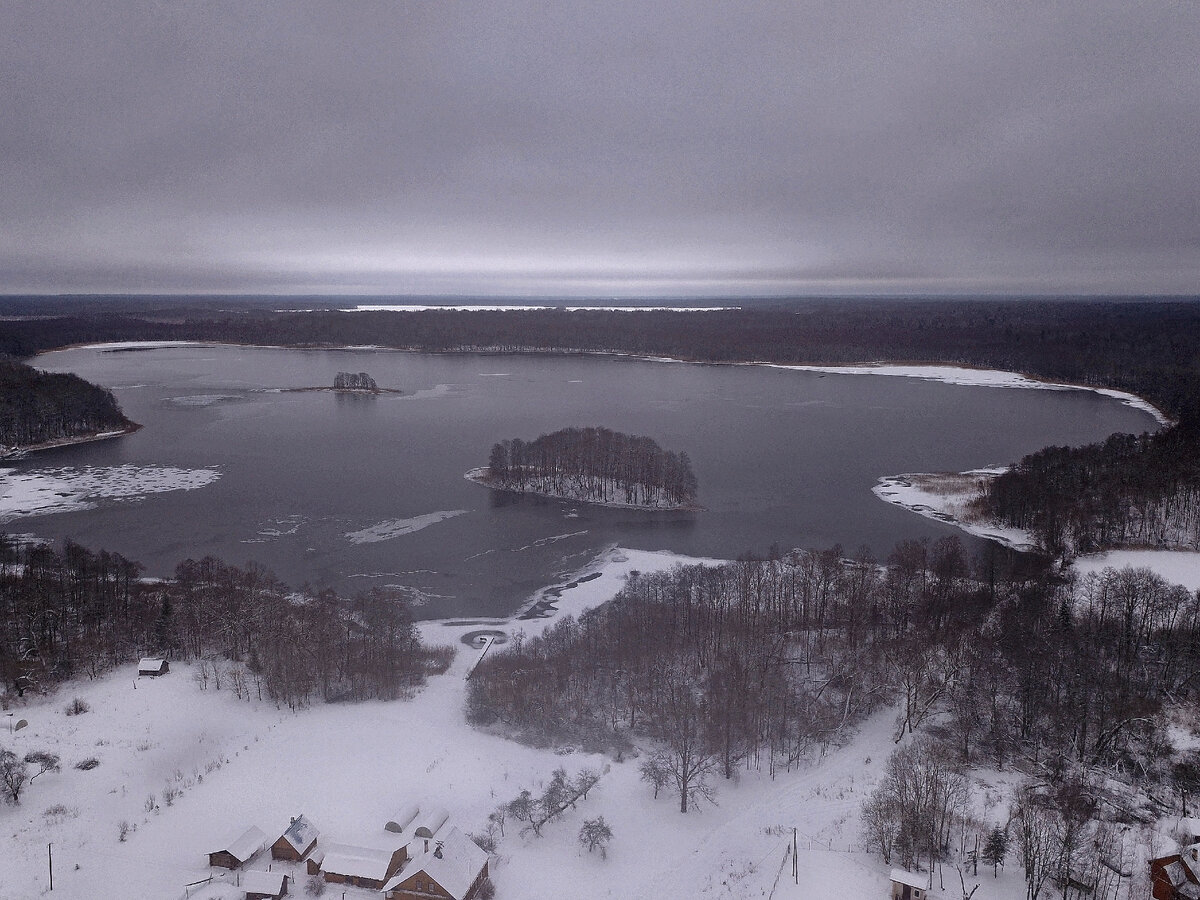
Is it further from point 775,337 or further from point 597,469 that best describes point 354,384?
point 775,337

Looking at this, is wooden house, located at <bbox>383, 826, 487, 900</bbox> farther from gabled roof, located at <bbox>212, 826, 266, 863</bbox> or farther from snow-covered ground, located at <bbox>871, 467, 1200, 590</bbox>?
snow-covered ground, located at <bbox>871, 467, 1200, 590</bbox>

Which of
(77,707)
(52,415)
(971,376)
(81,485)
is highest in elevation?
(971,376)

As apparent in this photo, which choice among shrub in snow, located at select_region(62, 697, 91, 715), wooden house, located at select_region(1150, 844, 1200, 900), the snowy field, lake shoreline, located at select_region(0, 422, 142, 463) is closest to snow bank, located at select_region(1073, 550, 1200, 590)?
the snowy field

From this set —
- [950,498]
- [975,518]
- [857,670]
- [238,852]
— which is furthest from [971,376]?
[238,852]

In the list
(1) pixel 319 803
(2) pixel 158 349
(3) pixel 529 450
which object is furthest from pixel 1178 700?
(2) pixel 158 349

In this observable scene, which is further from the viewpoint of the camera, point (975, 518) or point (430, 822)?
point (975, 518)

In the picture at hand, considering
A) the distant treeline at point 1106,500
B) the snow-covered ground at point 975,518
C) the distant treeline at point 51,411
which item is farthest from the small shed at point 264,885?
the distant treeline at point 51,411

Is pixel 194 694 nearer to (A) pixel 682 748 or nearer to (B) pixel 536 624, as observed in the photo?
(B) pixel 536 624
